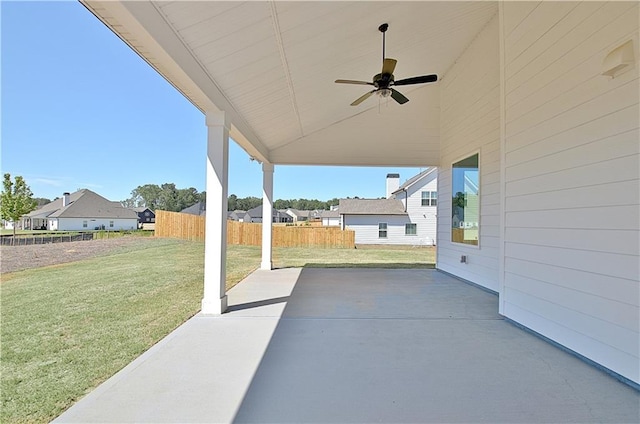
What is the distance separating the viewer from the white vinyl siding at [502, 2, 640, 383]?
2.38 meters

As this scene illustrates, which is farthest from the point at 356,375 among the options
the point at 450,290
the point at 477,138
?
the point at 477,138

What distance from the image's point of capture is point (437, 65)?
6.60 meters

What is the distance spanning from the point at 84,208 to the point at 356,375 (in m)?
30.9

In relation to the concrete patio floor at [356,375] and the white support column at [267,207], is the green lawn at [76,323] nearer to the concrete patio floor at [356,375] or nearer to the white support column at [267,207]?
the concrete patio floor at [356,375]

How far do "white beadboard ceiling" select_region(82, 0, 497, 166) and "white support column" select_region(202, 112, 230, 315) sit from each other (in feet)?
1.01

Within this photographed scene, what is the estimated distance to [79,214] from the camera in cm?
2606

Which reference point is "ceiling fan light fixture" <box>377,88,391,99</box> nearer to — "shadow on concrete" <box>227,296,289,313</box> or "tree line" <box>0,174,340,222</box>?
"shadow on concrete" <box>227,296,289,313</box>

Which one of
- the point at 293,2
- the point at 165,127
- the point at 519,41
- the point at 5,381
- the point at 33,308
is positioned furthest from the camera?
the point at 165,127

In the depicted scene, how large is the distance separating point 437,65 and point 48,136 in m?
13.4

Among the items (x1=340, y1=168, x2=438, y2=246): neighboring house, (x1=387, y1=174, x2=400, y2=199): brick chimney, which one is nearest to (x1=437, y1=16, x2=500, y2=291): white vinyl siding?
(x1=340, y1=168, x2=438, y2=246): neighboring house

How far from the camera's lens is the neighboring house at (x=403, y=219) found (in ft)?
60.2

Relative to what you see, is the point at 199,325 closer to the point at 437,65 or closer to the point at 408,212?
the point at 437,65

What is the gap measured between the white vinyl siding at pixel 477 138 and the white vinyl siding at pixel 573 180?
154 centimetres

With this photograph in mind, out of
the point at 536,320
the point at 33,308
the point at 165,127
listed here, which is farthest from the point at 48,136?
the point at 536,320
